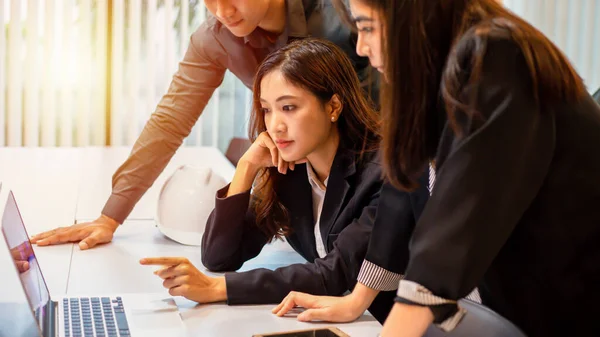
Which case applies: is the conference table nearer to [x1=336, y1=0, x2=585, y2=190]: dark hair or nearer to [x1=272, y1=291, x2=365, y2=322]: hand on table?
[x1=272, y1=291, x2=365, y2=322]: hand on table

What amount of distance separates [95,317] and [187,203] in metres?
0.77

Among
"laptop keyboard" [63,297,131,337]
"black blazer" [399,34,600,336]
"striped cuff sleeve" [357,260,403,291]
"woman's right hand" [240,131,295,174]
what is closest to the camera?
"black blazer" [399,34,600,336]

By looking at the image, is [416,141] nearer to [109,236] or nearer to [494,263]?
[494,263]

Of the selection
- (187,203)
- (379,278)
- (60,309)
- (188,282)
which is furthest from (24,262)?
(187,203)

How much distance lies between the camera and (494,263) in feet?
3.72

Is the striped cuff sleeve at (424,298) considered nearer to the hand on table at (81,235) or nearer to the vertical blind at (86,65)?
the hand on table at (81,235)

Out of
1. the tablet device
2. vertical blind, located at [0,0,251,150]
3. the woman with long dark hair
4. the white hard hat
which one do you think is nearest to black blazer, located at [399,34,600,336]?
the woman with long dark hair

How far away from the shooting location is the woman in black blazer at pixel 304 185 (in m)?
1.65

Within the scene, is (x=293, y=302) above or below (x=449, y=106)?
below

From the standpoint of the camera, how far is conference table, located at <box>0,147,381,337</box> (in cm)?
147

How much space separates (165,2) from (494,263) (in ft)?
13.5

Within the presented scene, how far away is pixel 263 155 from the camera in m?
1.95

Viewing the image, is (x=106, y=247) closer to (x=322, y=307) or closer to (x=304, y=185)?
(x=304, y=185)

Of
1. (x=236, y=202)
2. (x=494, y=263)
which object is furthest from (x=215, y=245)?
(x=494, y=263)
